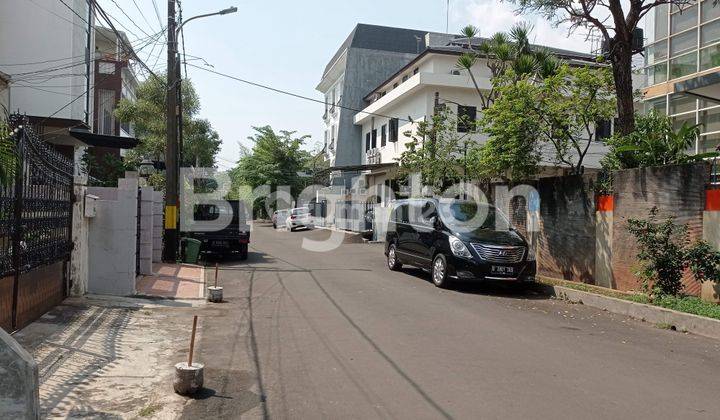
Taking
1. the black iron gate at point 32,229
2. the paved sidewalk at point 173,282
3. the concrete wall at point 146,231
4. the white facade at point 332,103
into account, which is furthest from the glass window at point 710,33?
the white facade at point 332,103

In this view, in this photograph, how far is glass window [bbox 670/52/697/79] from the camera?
741 inches

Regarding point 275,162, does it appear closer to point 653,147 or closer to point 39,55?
point 39,55

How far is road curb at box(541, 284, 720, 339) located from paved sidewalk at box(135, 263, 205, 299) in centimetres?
721

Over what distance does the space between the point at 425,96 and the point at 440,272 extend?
1770 centimetres

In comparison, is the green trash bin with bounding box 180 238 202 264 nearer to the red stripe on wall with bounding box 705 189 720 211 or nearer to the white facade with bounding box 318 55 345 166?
the red stripe on wall with bounding box 705 189 720 211

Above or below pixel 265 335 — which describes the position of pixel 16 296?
above

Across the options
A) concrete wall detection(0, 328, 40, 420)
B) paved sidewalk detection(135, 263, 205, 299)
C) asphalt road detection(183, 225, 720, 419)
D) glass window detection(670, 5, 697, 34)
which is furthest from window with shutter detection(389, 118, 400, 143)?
concrete wall detection(0, 328, 40, 420)

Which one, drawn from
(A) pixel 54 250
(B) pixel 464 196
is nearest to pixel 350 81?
(B) pixel 464 196

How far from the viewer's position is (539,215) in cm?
1478

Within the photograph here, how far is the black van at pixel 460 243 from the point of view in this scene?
12.2 metres

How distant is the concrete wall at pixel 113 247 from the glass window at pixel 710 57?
16906 millimetres

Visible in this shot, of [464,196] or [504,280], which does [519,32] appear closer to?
[464,196]

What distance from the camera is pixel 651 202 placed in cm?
1117

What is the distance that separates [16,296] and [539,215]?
11.7m
